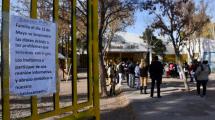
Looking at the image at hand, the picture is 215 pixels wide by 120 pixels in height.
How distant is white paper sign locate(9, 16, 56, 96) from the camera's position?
5.23 meters

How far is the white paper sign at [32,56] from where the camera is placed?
206 inches

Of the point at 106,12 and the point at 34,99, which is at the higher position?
the point at 106,12

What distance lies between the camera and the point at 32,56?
5.47 meters

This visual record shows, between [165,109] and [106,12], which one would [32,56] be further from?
[106,12]

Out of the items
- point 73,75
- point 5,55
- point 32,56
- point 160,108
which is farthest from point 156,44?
point 5,55

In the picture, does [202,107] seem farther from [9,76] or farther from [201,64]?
[9,76]

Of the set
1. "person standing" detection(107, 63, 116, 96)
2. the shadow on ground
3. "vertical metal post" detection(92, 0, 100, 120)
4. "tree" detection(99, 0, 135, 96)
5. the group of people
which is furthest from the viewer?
"person standing" detection(107, 63, 116, 96)

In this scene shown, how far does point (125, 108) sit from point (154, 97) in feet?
10.0

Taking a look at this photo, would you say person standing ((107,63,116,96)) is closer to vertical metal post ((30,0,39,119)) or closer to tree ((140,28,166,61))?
vertical metal post ((30,0,39,119))

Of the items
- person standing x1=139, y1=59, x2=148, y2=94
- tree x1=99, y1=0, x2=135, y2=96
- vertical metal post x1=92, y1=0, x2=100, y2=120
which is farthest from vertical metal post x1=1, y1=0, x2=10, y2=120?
person standing x1=139, y1=59, x2=148, y2=94

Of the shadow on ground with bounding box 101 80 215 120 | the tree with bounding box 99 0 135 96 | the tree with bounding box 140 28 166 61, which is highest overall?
the tree with bounding box 140 28 166 61

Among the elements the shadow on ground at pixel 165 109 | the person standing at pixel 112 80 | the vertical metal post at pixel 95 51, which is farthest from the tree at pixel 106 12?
the vertical metal post at pixel 95 51

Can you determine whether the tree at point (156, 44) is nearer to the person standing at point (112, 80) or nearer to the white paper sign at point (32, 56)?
the person standing at point (112, 80)

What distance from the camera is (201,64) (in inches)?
861
